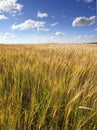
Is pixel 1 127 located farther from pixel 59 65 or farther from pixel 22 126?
pixel 59 65

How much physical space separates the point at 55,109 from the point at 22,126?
0.15m

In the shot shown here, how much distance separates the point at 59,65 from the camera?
1.80 m

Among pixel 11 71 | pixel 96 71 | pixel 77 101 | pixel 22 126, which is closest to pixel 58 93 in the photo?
pixel 77 101

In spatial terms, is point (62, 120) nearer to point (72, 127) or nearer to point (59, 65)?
point (72, 127)

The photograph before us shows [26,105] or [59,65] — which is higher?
[59,65]

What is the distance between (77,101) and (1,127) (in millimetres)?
364

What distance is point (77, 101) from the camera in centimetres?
98

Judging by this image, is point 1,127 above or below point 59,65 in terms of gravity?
below

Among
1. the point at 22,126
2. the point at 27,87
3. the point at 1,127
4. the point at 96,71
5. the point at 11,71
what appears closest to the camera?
the point at 1,127

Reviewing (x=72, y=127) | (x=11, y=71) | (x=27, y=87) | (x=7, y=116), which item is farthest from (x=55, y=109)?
(x=11, y=71)

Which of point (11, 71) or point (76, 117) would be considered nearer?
point (76, 117)

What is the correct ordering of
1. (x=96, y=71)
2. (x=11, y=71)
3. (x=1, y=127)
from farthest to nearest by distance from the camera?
(x=96, y=71) < (x=11, y=71) < (x=1, y=127)

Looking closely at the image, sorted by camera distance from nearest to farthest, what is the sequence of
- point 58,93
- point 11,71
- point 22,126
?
point 22,126, point 58,93, point 11,71

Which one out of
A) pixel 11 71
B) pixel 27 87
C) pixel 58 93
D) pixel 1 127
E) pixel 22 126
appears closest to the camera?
pixel 1 127
